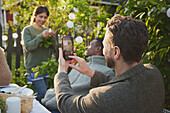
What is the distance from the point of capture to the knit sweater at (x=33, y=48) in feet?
8.89

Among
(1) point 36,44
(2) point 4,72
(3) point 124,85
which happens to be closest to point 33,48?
(1) point 36,44

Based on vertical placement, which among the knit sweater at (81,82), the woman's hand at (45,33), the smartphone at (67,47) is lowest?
the knit sweater at (81,82)

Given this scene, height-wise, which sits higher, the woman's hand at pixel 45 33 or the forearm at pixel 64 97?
the woman's hand at pixel 45 33

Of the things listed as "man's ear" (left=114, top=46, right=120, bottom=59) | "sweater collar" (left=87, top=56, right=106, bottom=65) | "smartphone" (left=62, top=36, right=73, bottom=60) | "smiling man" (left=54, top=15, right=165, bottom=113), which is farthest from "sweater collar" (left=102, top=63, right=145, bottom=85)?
"sweater collar" (left=87, top=56, right=106, bottom=65)

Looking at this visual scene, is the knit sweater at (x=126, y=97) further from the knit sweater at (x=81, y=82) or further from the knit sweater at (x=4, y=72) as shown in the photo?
the knit sweater at (x=81, y=82)

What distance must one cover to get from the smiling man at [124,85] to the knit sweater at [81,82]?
0.86 metres

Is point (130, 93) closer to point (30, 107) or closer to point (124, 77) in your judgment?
point (124, 77)

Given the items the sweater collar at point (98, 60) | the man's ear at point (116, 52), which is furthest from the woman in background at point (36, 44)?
the man's ear at point (116, 52)

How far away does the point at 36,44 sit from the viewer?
271cm

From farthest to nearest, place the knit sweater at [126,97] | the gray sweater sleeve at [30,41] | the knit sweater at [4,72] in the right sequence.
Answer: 1. the gray sweater sleeve at [30,41]
2. the knit sweater at [4,72]
3. the knit sweater at [126,97]

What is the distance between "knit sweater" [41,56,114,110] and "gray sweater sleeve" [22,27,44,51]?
763mm

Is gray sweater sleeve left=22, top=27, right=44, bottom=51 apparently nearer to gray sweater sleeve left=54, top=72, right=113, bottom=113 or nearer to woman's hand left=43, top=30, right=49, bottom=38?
woman's hand left=43, top=30, right=49, bottom=38

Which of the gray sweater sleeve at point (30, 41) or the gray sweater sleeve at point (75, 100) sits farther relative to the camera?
the gray sweater sleeve at point (30, 41)

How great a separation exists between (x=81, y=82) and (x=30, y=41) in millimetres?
1087
